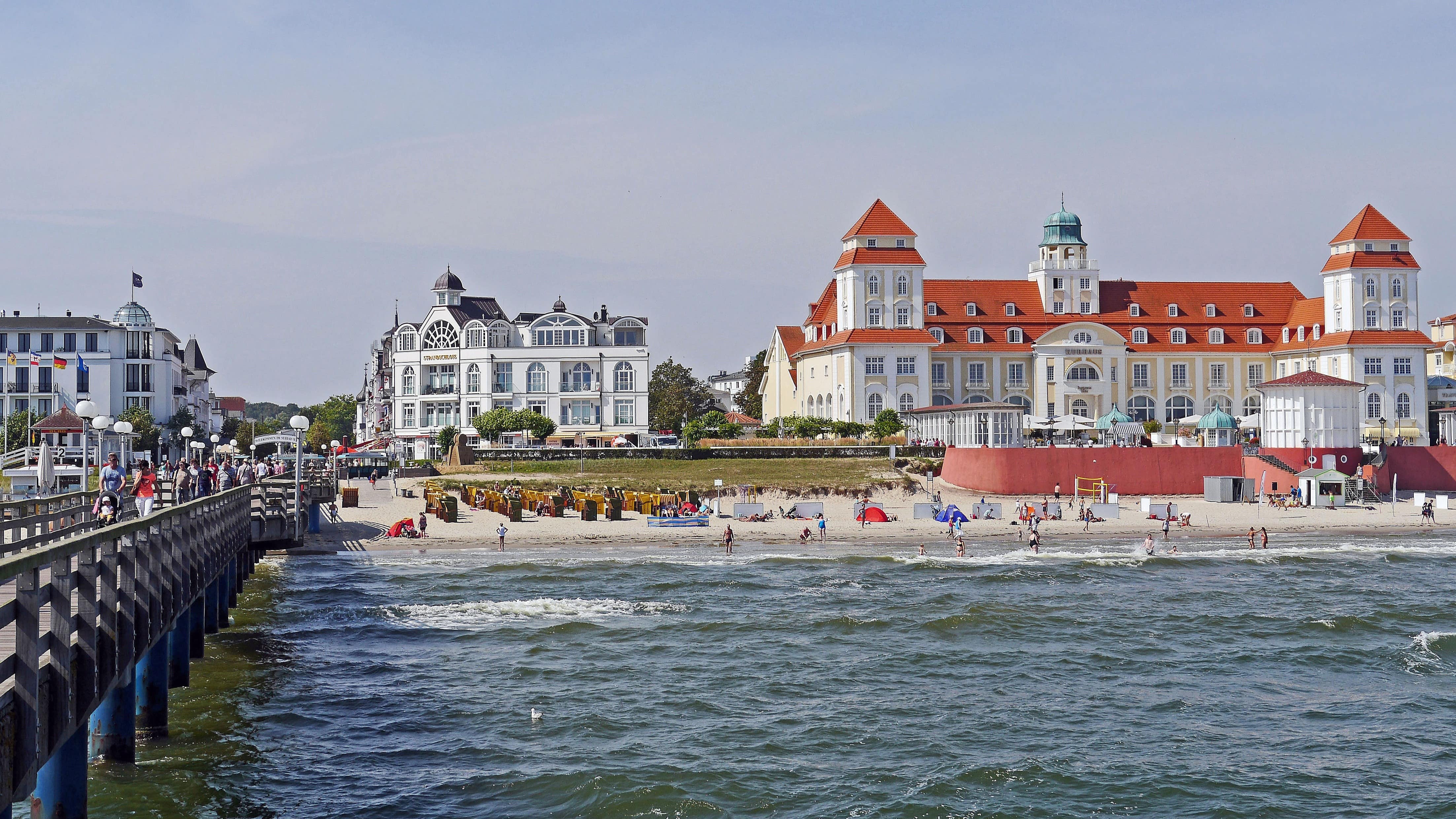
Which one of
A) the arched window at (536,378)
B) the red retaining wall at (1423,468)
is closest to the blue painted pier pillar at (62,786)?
the red retaining wall at (1423,468)

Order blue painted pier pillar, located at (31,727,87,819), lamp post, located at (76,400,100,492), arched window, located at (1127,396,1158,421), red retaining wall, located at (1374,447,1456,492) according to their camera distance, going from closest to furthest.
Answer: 1. blue painted pier pillar, located at (31,727,87,819)
2. lamp post, located at (76,400,100,492)
3. red retaining wall, located at (1374,447,1456,492)
4. arched window, located at (1127,396,1158,421)

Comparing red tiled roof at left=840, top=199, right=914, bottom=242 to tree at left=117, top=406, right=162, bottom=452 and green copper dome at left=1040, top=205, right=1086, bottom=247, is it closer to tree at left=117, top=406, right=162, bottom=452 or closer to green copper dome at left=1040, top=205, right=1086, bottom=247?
green copper dome at left=1040, top=205, right=1086, bottom=247

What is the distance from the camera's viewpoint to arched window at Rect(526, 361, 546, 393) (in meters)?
94.8

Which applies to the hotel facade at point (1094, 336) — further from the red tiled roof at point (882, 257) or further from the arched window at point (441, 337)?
the arched window at point (441, 337)

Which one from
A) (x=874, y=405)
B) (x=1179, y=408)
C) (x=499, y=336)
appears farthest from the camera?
(x=499, y=336)

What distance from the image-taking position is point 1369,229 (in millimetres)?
88250

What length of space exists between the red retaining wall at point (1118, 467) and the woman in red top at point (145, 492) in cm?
4820

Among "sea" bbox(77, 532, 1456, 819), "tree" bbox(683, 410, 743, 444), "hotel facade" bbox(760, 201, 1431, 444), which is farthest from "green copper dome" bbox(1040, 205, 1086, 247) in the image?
"sea" bbox(77, 532, 1456, 819)

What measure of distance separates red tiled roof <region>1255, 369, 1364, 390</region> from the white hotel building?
1710 inches

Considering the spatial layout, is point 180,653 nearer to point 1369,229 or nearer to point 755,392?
point 1369,229

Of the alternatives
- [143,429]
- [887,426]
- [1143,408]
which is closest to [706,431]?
[887,426]

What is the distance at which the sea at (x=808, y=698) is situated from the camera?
59.2 ft

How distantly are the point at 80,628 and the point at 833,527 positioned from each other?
1730 inches

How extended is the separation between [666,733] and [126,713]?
8342mm
